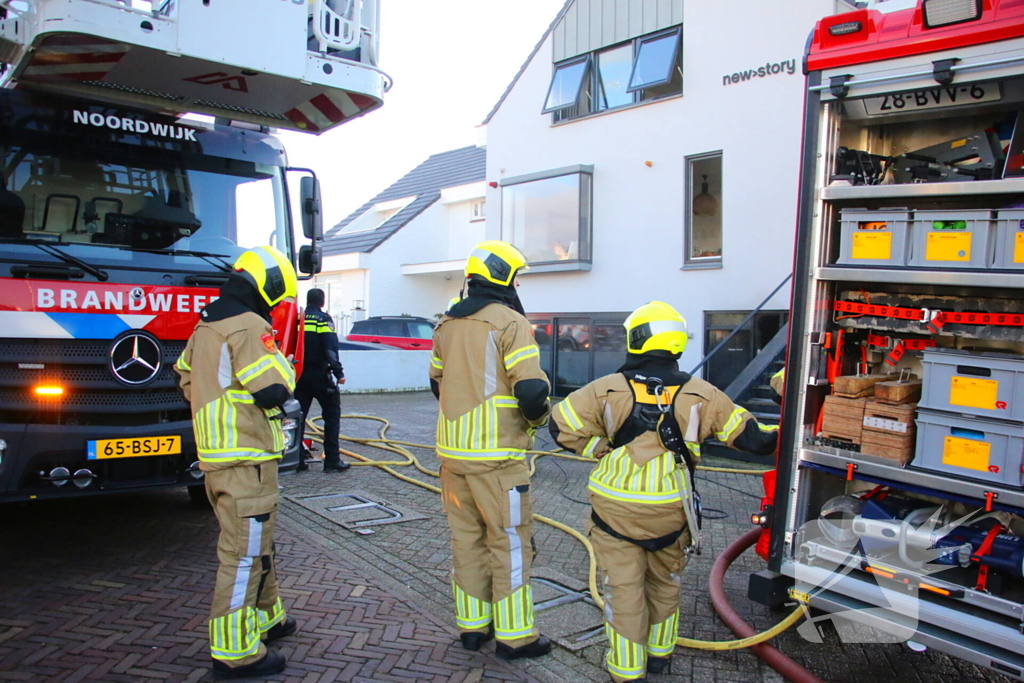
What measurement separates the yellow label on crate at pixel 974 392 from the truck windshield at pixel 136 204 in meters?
4.46

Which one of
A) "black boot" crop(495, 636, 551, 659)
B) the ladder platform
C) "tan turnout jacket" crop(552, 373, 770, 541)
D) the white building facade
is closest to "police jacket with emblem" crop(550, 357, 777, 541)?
"tan turnout jacket" crop(552, 373, 770, 541)

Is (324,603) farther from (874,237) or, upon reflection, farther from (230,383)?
(874,237)

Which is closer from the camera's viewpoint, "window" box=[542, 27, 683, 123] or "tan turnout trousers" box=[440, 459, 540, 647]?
"tan turnout trousers" box=[440, 459, 540, 647]

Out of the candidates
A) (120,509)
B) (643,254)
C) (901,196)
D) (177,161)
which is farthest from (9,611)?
(643,254)

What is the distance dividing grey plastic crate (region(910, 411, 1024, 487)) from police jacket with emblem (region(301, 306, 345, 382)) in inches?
217

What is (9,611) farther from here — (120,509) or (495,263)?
(495,263)

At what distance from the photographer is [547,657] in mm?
3773

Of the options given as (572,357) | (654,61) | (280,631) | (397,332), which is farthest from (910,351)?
(397,332)

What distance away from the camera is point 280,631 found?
3.90 m

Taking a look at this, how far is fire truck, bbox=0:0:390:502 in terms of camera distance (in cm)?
427

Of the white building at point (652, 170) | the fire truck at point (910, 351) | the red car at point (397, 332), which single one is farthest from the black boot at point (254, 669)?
the red car at point (397, 332)

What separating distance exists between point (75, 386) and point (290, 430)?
1.32 metres

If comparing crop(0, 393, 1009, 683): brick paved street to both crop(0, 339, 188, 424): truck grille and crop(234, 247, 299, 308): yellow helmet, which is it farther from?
crop(234, 247, 299, 308): yellow helmet

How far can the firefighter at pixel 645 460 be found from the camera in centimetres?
334
